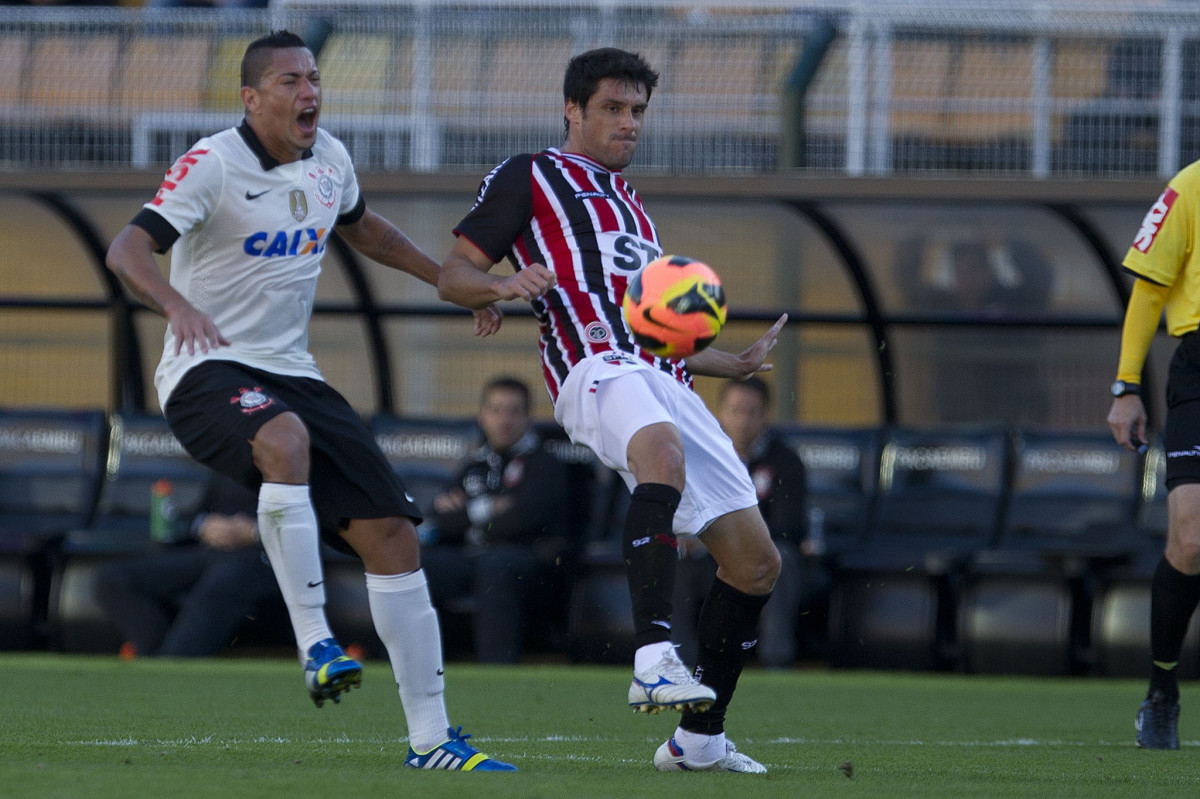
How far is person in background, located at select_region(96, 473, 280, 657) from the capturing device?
927cm

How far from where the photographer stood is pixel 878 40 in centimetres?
1048

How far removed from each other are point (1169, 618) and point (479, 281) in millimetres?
2637

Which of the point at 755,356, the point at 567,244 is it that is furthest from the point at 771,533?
the point at 567,244

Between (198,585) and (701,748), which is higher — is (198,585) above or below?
below

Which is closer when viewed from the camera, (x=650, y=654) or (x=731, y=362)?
(x=650, y=654)

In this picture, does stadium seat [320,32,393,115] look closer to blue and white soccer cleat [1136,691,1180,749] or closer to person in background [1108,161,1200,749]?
person in background [1108,161,1200,749]

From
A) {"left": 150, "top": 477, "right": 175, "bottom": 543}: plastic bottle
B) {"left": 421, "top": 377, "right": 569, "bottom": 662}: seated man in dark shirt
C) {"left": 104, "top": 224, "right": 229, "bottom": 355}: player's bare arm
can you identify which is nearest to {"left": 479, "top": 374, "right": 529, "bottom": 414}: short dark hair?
{"left": 421, "top": 377, "right": 569, "bottom": 662}: seated man in dark shirt

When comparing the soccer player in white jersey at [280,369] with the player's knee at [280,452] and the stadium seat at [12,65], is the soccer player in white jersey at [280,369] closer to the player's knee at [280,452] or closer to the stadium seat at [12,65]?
the player's knee at [280,452]

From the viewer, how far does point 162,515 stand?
9.91 m

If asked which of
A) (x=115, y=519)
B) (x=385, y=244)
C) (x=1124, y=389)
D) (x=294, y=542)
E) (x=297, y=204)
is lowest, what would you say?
(x=115, y=519)

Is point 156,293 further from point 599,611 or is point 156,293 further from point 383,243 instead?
point 599,611

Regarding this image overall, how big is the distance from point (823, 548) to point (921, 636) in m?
0.74

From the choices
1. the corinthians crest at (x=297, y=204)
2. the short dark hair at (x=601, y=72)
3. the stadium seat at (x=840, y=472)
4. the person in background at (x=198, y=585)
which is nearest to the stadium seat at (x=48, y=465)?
the person in background at (x=198, y=585)

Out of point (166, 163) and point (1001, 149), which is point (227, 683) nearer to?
point (166, 163)
